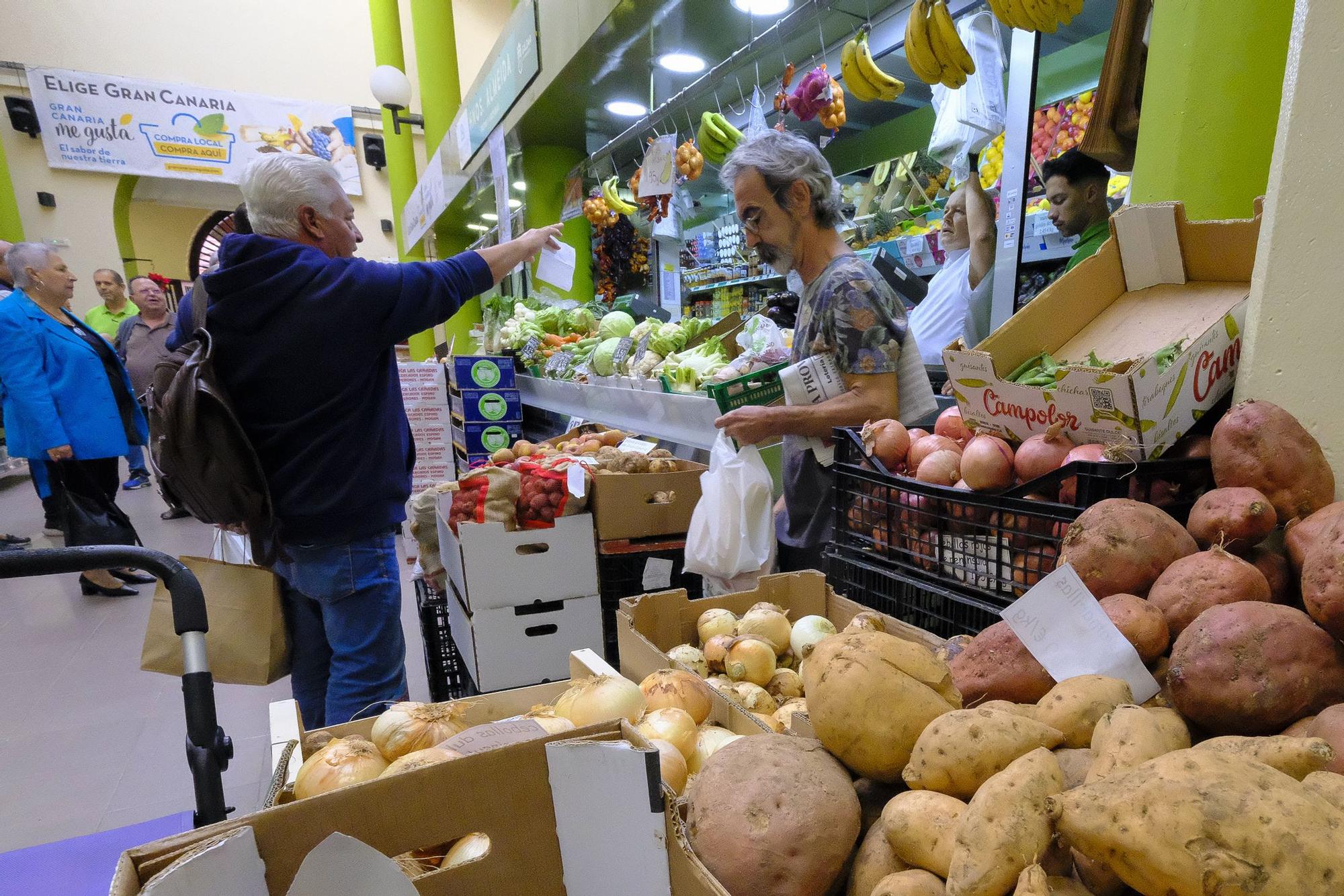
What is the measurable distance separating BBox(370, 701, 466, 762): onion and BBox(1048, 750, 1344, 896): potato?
92 cm

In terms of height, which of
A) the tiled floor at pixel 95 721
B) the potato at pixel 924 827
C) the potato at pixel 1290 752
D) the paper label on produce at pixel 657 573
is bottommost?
the tiled floor at pixel 95 721

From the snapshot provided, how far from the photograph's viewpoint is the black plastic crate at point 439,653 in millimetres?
2611

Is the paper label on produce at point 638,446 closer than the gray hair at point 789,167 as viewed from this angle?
No

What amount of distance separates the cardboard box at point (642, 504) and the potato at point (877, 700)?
1.55 metres

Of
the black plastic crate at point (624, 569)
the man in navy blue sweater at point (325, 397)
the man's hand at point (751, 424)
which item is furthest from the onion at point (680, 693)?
the black plastic crate at point (624, 569)

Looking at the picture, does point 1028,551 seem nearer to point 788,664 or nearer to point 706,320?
point 788,664

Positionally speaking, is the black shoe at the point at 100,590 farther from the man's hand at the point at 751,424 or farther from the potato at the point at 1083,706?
the potato at the point at 1083,706

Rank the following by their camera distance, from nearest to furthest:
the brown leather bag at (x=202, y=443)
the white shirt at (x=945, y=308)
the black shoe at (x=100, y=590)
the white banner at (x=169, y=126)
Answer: the brown leather bag at (x=202, y=443) < the white shirt at (x=945, y=308) < the black shoe at (x=100, y=590) < the white banner at (x=169, y=126)

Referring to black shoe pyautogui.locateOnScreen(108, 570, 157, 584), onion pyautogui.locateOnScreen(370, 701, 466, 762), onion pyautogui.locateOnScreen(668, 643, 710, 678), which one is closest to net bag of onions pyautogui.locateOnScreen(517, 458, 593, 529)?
onion pyautogui.locateOnScreen(668, 643, 710, 678)

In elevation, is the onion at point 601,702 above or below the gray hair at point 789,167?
below

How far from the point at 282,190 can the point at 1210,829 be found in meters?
2.22

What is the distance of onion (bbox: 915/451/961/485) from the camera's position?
51.7 inches

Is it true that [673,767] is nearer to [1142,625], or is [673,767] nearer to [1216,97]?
[1142,625]

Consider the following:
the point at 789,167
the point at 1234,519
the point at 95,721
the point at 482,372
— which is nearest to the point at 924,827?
the point at 1234,519
